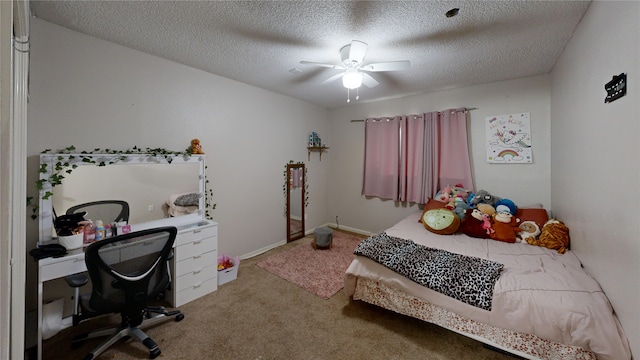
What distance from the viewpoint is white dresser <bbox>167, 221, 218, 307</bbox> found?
2.23 metres

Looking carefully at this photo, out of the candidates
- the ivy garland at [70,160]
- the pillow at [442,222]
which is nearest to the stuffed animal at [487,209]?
the pillow at [442,222]

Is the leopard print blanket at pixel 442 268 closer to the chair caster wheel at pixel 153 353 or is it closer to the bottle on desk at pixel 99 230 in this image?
the chair caster wheel at pixel 153 353

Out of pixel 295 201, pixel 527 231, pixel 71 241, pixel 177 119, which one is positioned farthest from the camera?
pixel 295 201

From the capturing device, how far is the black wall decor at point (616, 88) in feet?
4.08

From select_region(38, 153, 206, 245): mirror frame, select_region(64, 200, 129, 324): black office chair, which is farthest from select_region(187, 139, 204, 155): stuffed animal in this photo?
select_region(64, 200, 129, 324): black office chair

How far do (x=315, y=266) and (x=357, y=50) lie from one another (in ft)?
8.22

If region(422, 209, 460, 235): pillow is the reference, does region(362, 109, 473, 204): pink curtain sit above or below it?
above

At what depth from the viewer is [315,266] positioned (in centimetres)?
307

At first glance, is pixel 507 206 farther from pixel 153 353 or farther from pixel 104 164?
pixel 104 164

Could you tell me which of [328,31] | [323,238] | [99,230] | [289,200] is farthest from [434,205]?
[99,230]

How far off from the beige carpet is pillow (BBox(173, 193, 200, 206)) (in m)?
1.02

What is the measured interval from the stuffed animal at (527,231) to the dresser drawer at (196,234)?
3.21 meters

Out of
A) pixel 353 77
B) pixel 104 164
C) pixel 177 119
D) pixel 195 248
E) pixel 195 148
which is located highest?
pixel 353 77

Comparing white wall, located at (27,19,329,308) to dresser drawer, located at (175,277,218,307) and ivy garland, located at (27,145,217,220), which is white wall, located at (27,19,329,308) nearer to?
ivy garland, located at (27,145,217,220)
